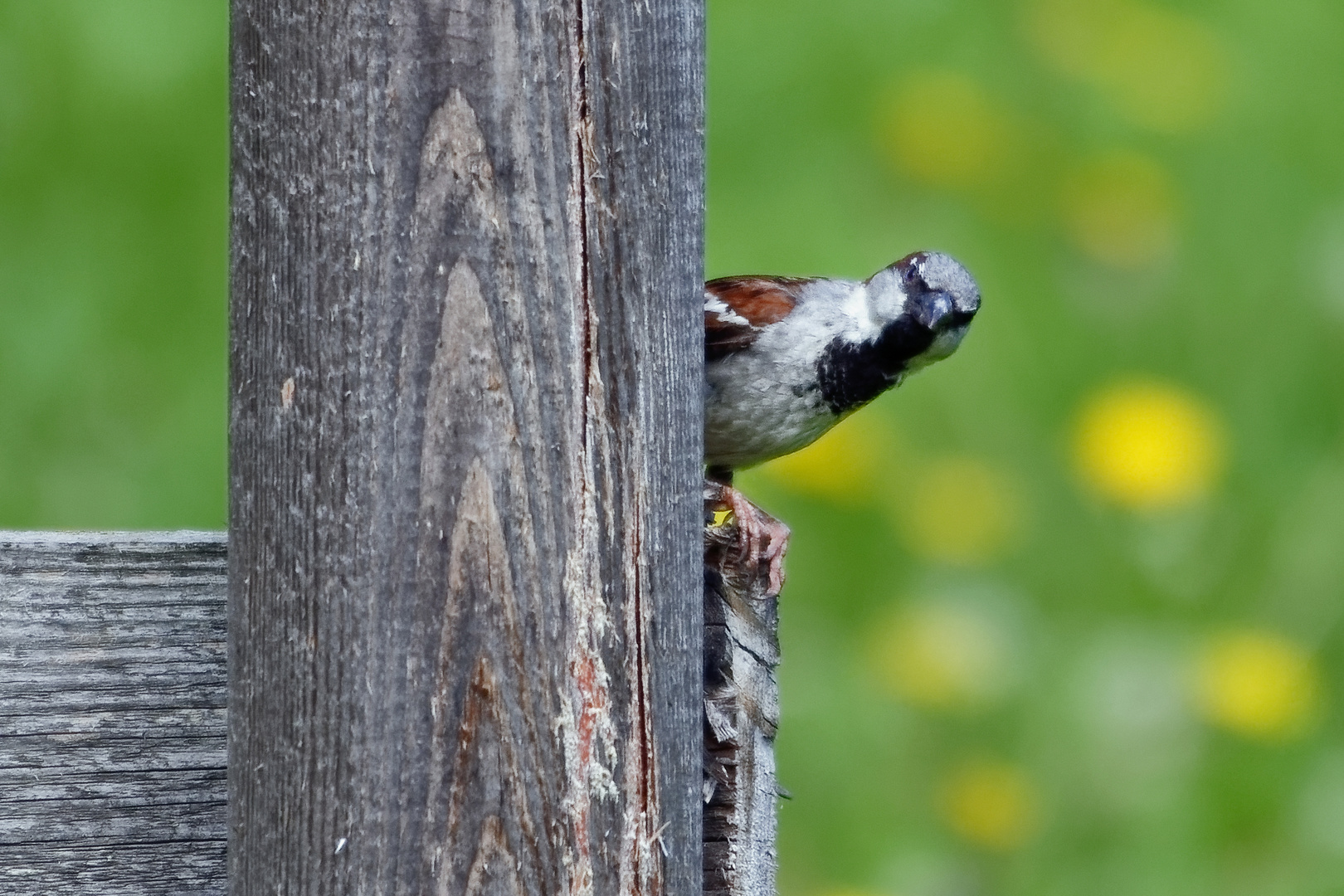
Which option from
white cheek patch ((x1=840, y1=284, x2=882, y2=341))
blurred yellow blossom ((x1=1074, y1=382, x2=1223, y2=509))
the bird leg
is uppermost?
white cheek patch ((x1=840, y1=284, x2=882, y2=341))

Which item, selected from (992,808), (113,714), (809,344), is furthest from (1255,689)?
(113,714)

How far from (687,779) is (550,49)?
740 mm

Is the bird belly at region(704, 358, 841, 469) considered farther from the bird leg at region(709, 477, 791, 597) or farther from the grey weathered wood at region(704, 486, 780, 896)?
the grey weathered wood at region(704, 486, 780, 896)

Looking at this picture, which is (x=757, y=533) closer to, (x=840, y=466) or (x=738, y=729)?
(x=738, y=729)

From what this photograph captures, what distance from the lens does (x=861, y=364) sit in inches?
159

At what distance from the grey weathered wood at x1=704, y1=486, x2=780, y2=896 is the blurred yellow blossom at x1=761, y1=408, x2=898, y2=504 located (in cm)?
354

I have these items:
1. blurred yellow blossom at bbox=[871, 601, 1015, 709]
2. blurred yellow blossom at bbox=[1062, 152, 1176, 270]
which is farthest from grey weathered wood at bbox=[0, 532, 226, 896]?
blurred yellow blossom at bbox=[1062, 152, 1176, 270]

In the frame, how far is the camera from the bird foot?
245cm

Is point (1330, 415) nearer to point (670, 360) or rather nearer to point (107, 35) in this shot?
point (107, 35)

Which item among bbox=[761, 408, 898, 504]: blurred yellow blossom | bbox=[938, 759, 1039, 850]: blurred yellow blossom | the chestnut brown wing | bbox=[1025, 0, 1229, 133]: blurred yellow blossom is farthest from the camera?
bbox=[1025, 0, 1229, 133]: blurred yellow blossom

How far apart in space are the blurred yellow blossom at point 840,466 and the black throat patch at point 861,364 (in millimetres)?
1735

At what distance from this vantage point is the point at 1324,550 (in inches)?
221

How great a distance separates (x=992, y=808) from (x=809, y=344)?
135cm

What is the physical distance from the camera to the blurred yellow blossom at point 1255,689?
4773 millimetres
